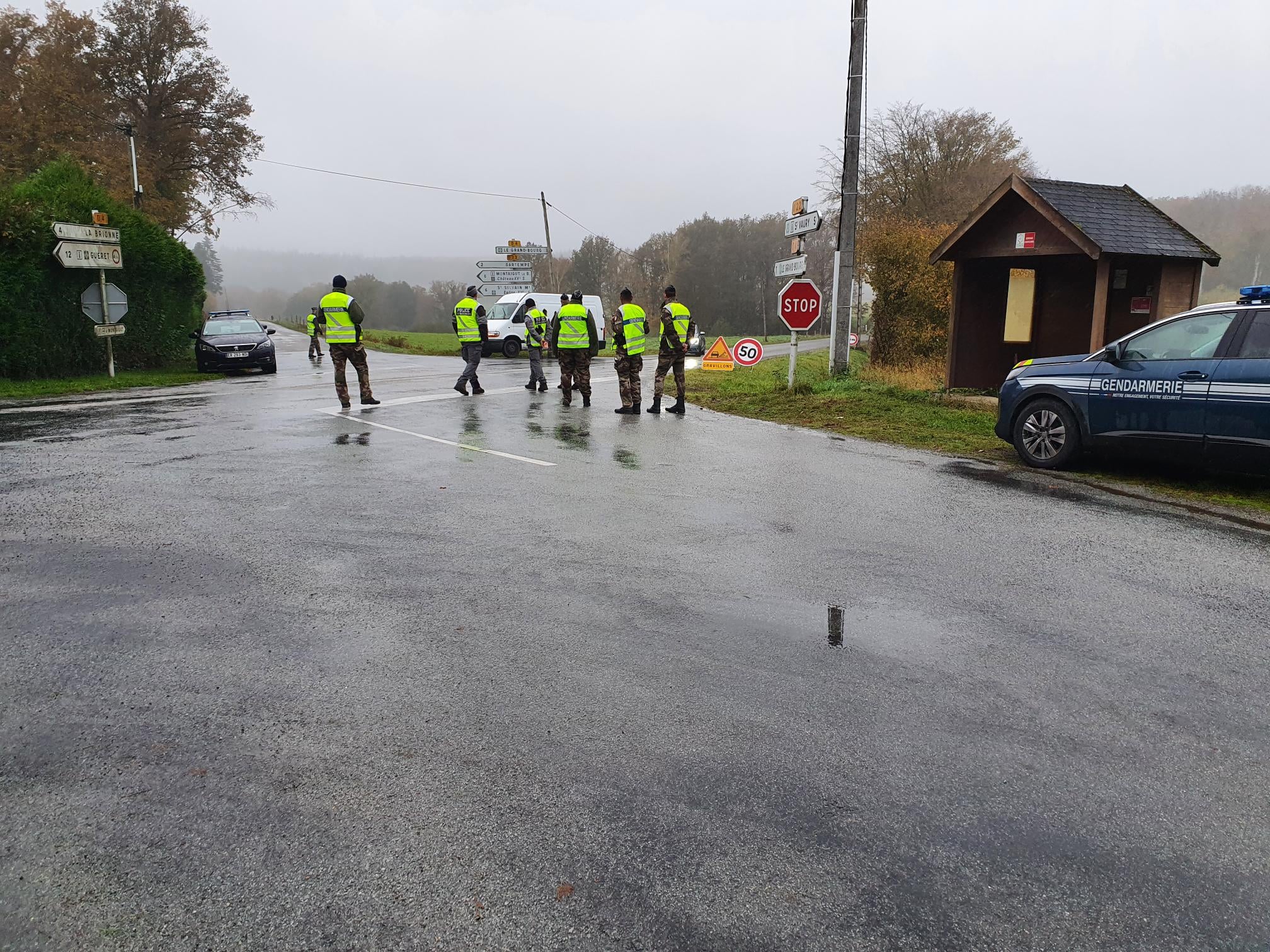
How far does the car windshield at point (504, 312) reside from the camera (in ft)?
105

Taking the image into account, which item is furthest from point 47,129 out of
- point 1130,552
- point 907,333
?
point 1130,552

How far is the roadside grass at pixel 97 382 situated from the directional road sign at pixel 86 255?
8.15 feet

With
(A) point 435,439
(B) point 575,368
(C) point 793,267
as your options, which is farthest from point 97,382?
(C) point 793,267

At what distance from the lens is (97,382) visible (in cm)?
1938

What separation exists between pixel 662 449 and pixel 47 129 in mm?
37084

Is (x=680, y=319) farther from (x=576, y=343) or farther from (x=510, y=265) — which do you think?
(x=510, y=265)

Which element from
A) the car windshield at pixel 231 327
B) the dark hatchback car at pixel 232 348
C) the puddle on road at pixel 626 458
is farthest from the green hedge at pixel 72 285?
the puddle on road at pixel 626 458

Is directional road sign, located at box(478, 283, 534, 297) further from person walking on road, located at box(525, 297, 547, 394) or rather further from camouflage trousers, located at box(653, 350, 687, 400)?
camouflage trousers, located at box(653, 350, 687, 400)

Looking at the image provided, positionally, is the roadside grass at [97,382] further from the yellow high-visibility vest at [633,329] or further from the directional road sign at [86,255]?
the yellow high-visibility vest at [633,329]

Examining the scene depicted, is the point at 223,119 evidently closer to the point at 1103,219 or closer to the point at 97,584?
the point at 1103,219

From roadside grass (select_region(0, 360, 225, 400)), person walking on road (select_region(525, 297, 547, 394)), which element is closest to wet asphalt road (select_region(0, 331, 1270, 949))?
person walking on road (select_region(525, 297, 547, 394))

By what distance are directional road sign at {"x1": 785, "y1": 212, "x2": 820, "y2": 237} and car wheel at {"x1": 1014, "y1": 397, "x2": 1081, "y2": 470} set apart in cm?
678

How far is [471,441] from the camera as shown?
10922 mm

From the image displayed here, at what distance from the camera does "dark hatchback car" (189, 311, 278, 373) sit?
2327 centimetres
